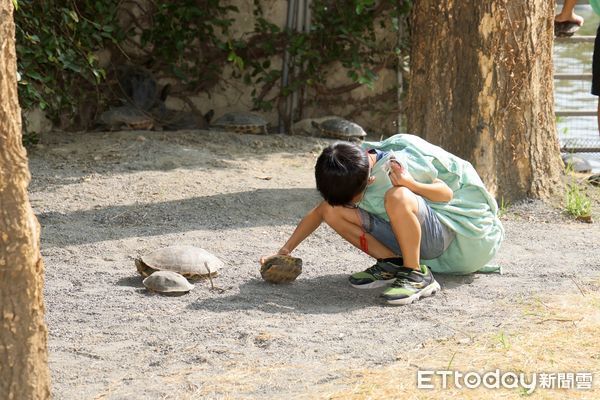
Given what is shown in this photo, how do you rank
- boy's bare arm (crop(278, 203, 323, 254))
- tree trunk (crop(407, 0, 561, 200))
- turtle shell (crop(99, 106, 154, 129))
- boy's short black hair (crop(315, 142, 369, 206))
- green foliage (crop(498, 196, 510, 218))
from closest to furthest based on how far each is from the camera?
boy's short black hair (crop(315, 142, 369, 206)) < boy's bare arm (crop(278, 203, 323, 254)) < tree trunk (crop(407, 0, 561, 200)) < green foliage (crop(498, 196, 510, 218)) < turtle shell (crop(99, 106, 154, 129))

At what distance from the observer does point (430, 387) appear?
136 inches

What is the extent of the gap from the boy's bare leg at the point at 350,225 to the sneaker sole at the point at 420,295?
27 centimetres

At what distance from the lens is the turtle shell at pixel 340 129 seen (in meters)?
9.12

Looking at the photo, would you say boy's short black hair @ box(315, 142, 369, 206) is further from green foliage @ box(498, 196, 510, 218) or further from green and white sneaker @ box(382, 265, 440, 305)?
green foliage @ box(498, 196, 510, 218)

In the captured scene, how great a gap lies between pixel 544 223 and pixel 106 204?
296cm

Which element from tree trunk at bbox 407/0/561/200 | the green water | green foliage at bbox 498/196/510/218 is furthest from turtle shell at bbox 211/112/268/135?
green foliage at bbox 498/196/510/218

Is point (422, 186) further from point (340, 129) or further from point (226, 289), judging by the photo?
point (340, 129)

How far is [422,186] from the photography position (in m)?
4.47

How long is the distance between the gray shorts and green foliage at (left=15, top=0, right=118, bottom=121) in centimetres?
368

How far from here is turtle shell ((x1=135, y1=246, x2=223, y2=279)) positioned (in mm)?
4750

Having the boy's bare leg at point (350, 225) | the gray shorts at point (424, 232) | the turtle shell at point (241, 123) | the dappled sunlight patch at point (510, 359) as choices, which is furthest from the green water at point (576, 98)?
the dappled sunlight patch at point (510, 359)

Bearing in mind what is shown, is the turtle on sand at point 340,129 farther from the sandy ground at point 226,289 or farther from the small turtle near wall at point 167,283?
the small turtle near wall at point 167,283

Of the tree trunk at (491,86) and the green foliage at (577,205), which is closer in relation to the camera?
the tree trunk at (491,86)

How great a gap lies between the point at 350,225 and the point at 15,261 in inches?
85.1
